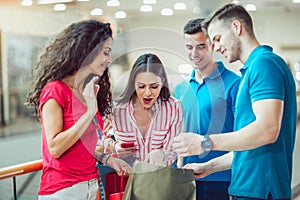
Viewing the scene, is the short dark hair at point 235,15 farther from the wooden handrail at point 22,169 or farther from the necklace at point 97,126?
the wooden handrail at point 22,169

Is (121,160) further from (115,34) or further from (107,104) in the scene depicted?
(115,34)

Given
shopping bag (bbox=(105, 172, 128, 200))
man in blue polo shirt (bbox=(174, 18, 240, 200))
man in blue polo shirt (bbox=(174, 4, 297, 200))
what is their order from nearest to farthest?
man in blue polo shirt (bbox=(174, 4, 297, 200)) → man in blue polo shirt (bbox=(174, 18, 240, 200)) → shopping bag (bbox=(105, 172, 128, 200))

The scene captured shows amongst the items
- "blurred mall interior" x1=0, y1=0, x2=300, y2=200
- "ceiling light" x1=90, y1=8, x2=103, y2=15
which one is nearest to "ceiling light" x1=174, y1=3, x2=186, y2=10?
"blurred mall interior" x1=0, y1=0, x2=300, y2=200

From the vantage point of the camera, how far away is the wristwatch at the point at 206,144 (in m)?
1.77

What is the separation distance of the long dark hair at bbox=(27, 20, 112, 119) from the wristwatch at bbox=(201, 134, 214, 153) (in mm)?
409

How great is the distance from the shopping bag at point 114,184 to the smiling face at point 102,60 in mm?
434

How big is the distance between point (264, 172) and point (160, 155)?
1.30 feet

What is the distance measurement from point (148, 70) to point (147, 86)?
0.21 feet

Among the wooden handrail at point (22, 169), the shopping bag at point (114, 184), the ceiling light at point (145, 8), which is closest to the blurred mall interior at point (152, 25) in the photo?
the ceiling light at point (145, 8)

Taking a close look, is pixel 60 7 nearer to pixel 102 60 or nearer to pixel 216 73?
pixel 102 60

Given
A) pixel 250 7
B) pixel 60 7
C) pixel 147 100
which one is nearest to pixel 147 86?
A: pixel 147 100

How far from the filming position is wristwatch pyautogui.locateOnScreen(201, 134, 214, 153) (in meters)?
1.77

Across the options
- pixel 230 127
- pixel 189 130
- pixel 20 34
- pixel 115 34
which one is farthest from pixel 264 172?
pixel 20 34

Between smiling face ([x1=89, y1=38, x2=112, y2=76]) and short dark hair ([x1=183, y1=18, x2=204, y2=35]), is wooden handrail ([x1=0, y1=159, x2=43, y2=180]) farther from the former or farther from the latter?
short dark hair ([x1=183, y1=18, x2=204, y2=35])
